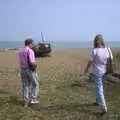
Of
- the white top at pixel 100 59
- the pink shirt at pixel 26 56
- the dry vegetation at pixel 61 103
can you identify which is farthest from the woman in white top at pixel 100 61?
the pink shirt at pixel 26 56

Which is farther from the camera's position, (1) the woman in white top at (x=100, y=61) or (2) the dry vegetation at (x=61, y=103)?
(1) the woman in white top at (x=100, y=61)

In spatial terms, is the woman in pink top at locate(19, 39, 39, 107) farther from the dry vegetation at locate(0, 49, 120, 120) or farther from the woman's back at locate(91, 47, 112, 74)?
the woman's back at locate(91, 47, 112, 74)

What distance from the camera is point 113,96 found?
1173 centimetres

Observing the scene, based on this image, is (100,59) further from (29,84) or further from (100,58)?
(29,84)

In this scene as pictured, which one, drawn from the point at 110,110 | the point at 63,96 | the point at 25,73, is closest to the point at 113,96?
the point at 63,96

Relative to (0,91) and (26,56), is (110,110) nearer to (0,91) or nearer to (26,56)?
(26,56)

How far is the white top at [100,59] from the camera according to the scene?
9.14 metres

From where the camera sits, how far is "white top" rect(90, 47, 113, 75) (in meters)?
9.14

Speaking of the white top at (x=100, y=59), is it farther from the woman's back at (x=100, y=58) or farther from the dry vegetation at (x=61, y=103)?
the dry vegetation at (x=61, y=103)

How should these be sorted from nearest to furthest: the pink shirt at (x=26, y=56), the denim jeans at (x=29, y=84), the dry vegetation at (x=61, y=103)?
1. the dry vegetation at (x=61, y=103)
2. the pink shirt at (x=26, y=56)
3. the denim jeans at (x=29, y=84)

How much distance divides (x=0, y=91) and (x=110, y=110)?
16.4 ft

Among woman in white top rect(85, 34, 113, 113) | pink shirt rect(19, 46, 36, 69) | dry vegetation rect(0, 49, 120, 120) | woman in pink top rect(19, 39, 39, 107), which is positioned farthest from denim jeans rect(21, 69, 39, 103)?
woman in white top rect(85, 34, 113, 113)

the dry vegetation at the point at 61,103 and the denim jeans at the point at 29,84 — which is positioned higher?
the denim jeans at the point at 29,84

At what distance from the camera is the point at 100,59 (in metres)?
9.15
